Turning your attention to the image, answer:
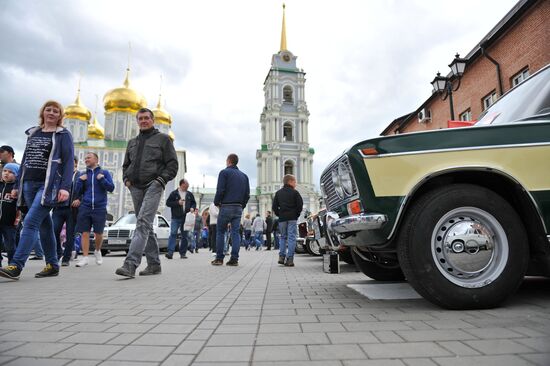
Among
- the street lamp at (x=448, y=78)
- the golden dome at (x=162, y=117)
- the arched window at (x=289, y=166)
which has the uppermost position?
the golden dome at (x=162, y=117)

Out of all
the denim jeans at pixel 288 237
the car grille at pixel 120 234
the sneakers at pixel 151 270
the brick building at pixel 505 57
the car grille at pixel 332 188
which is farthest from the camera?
the brick building at pixel 505 57

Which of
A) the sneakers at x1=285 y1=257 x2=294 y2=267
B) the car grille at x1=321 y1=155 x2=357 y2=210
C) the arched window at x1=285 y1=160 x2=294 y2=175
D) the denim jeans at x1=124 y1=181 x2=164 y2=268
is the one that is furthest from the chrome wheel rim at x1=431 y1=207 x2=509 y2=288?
the arched window at x1=285 y1=160 x2=294 y2=175

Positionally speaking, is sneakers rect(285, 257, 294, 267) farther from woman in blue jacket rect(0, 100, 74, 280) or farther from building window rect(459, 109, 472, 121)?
building window rect(459, 109, 472, 121)

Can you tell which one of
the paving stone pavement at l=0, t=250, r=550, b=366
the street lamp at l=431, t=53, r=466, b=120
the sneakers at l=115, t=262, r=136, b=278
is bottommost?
the paving stone pavement at l=0, t=250, r=550, b=366

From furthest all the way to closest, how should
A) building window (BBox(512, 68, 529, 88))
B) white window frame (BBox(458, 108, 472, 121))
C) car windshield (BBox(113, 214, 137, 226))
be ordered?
white window frame (BBox(458, 108, 472, 121)) < building window (BBox(512, 68, 529, 88)) < car windshield (BBox(113, 214, 137, 226))

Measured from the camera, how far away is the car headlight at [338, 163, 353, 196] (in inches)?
126

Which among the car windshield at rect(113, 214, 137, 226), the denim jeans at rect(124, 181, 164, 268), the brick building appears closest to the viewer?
the denim jeans at rect(124, 181, 164, 268)

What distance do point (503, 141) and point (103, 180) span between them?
277 inches

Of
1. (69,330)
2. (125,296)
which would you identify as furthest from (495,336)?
(125,296)

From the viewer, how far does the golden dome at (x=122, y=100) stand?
188 feet

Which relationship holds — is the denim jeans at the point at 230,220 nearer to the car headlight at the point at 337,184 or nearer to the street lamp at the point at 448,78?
the car headlight at the point at 337,184

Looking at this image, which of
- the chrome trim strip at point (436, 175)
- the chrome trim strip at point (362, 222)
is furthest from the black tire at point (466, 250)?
the chrome trim strip at point (362, 222)

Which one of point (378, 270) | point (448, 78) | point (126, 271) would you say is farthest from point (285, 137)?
point (378, 270)

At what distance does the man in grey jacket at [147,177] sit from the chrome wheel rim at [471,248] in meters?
3.76
